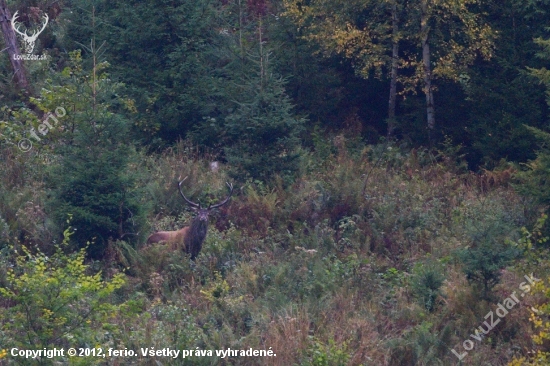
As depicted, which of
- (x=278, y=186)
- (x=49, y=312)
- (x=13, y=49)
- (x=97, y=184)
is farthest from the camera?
(x=13, y=49)

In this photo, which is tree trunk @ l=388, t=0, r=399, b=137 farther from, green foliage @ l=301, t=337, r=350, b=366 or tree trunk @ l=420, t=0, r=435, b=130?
green foliage @ l=301, t=337, r=350, b=366

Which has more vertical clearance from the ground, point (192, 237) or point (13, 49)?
point (13, 49)

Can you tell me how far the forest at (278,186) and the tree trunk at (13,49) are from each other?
72mm

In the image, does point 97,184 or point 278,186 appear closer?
point 97,184

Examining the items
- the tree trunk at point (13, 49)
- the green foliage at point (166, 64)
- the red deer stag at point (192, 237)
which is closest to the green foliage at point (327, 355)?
the red deer stag at point (192, 237)

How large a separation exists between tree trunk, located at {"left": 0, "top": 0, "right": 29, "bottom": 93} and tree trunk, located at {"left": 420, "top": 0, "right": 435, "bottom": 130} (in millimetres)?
10332

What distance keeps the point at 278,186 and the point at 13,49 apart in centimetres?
866

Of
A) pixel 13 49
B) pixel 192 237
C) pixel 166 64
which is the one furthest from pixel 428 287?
pixel 13 49

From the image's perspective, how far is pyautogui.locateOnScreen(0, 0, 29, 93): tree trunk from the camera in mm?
17359

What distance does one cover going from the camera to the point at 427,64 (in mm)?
17891

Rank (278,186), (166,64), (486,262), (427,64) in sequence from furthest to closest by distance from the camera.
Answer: (427,64), (166,64), (278,186), (486,262)

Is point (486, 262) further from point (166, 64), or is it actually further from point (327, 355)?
point (166, 64)

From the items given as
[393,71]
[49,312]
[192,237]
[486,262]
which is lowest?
[192,237]

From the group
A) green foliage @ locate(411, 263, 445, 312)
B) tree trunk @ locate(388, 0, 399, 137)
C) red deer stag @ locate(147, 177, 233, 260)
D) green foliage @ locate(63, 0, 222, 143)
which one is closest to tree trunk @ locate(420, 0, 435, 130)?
tree trunk @ locate(388, 0, 399, 137)
